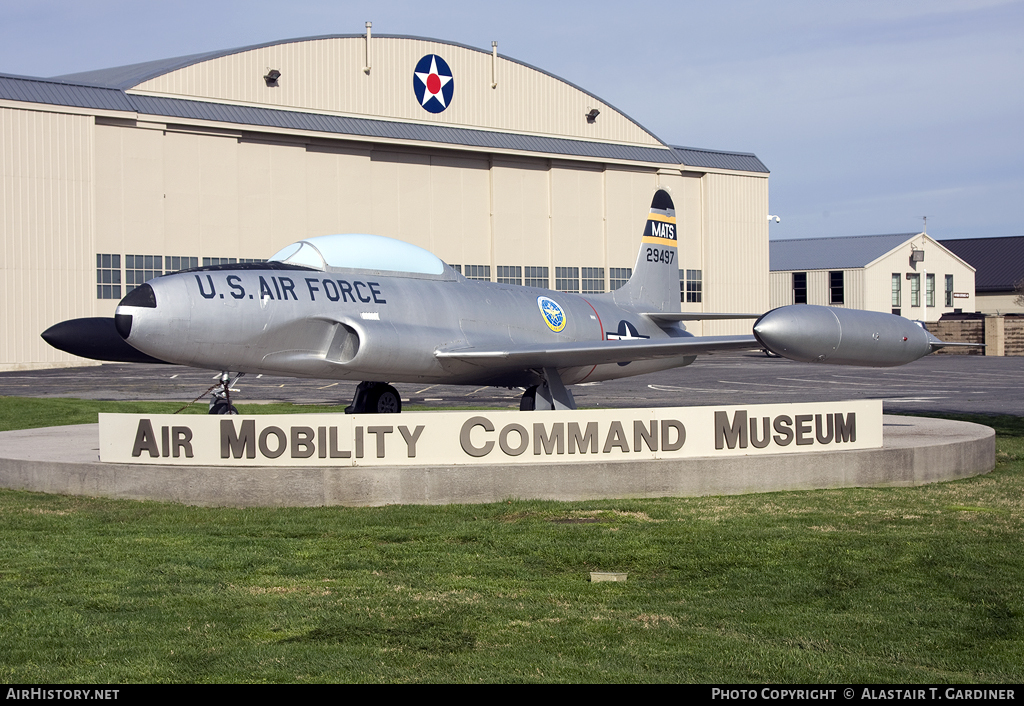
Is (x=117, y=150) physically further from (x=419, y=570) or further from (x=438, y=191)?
(x=419, y=570)

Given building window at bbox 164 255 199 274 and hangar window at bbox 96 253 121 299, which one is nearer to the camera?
hangar window at bbox 96 253 121 299

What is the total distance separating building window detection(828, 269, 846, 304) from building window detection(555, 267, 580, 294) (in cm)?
3135

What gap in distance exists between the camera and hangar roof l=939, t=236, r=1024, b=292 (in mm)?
98562

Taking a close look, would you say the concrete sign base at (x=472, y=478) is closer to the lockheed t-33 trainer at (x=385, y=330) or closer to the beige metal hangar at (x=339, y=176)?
the lockheed t-33 trainer at (x=385, y=330)

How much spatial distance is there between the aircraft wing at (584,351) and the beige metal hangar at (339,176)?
102ft

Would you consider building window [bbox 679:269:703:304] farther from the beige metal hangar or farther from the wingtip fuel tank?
the wingtip fuel tank

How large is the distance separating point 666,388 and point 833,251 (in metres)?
52.1

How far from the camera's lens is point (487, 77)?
51938 millimetres

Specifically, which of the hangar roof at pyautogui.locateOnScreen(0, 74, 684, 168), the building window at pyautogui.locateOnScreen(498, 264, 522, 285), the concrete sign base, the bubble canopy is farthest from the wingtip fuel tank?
the building window at pyautogui.locateOnScreen(498, 264, 522, 285)

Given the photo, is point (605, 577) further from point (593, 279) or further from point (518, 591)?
point (593, 279)

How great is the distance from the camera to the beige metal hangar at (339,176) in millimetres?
41562

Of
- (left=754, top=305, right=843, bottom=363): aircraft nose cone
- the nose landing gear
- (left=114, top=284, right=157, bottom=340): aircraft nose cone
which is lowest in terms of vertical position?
the nose landing gear

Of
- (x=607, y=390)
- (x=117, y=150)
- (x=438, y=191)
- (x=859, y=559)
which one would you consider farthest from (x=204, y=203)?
(x=859, y=559)

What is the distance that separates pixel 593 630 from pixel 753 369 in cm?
3947
